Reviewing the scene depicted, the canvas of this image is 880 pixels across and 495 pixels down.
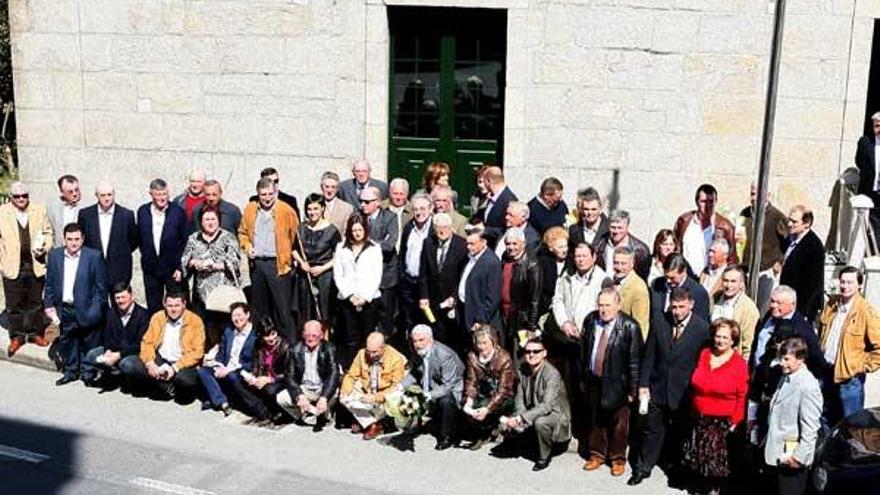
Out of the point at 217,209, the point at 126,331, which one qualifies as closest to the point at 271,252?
the point at 217,209

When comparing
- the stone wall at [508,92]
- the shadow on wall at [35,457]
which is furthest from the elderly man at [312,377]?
the stone wall at [508,92]

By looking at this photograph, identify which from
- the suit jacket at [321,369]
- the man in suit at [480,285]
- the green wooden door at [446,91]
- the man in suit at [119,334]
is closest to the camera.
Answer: the man in suit at [480,285]

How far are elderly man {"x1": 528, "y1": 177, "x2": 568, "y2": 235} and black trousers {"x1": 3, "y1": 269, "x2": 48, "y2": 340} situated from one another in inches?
201

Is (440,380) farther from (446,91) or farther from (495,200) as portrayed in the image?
(446,91)

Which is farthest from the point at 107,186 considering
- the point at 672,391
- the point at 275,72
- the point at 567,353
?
the point at 672,391

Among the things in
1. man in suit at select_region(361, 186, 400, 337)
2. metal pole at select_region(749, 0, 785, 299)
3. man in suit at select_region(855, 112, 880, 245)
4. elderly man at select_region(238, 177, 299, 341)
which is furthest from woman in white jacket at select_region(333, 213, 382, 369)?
man in suit at select_region(855, 112, 880, 245)

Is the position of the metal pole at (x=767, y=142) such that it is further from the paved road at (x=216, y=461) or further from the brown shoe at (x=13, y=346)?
the brown shoe at (x=13, y=346)

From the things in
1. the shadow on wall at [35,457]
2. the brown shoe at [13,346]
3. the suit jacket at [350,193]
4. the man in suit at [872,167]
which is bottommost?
the shadow on wall at [35,457]

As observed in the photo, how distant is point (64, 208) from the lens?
1116 centimetres

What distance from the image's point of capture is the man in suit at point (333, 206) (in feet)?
35.3

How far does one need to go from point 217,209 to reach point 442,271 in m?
2.46

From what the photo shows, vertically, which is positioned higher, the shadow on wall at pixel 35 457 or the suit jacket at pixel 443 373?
the suit jacket at pixel 443 373

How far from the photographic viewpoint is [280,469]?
29.0 feet

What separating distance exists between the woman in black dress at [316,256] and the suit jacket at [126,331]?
1519mm
